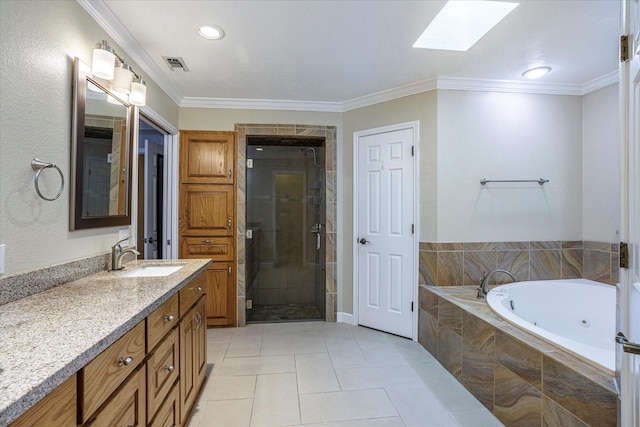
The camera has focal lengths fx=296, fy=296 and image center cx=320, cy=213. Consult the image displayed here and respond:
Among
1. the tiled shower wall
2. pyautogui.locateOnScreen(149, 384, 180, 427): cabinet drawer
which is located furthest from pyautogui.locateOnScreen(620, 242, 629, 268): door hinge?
pyautogui.locateOnScreen(149, 384, 180, 427): cabinet drawer

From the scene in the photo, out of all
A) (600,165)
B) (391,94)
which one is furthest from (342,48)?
(600,165)

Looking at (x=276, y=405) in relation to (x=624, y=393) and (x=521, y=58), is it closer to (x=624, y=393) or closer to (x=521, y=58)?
(x=624, y=393)

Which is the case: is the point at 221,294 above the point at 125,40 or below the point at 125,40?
below

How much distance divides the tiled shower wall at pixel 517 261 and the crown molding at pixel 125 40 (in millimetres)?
2747

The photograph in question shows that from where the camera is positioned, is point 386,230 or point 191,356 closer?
point 191,356

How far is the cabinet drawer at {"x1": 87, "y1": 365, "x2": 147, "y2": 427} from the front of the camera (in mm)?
870

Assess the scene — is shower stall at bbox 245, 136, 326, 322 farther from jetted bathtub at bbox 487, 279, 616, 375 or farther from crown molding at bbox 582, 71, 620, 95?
crown molding at bbox 582, 71, 620, 95

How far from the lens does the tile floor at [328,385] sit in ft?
5.78

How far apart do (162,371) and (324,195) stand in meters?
2.33

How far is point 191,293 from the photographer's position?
1731 millimetres

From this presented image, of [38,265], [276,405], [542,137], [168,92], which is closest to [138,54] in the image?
[168,92]

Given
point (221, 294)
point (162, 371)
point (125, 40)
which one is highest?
point (125, 40)

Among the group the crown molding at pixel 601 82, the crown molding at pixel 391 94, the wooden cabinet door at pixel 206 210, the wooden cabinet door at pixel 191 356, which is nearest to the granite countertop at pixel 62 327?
the wooden cabinet door at pixel 191 356

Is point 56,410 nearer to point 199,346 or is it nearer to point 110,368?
point 110,368
